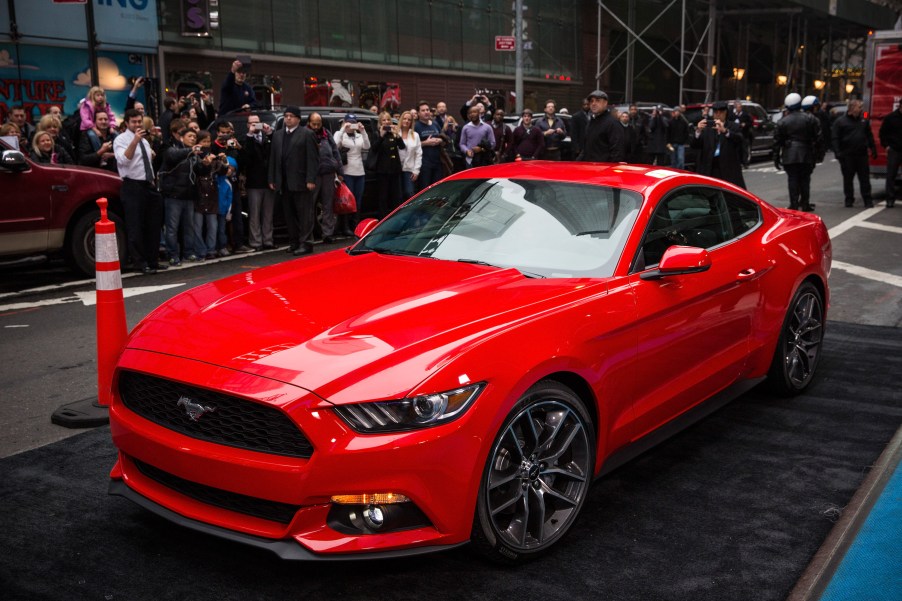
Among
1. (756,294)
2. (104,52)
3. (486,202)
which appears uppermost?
(104,52)

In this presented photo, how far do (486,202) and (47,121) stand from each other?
8665 mm

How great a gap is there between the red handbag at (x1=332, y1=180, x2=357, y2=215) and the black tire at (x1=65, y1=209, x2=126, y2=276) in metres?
3.50

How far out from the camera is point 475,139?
1789 centimetres

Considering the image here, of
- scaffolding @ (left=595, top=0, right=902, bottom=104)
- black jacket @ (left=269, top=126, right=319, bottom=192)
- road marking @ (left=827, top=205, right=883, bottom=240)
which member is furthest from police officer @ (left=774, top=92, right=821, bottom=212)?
scaffolding @ (left=595, top=0, right=902, bottom=104)

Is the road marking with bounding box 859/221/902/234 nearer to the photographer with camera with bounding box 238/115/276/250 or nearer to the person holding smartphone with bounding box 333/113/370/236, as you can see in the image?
the person holding smartphone with bounding box 333/113/370/236

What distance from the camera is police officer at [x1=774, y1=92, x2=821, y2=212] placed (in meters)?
16.1

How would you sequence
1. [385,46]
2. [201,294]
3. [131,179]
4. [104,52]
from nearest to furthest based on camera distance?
1. [201,294]
2. [131,179]
3. [104,52]
4. [385,46]

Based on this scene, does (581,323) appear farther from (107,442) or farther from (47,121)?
(47,121)

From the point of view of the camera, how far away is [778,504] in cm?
449

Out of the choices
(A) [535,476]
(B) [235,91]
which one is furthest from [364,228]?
(B) [235,91]

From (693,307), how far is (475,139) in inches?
529

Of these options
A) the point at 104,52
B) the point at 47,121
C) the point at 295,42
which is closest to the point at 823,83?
the point at 295,42

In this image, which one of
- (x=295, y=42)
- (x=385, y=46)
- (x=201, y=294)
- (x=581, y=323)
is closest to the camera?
(x=581, y=323)

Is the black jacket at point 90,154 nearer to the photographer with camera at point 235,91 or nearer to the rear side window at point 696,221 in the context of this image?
the photographer with camera at point 235,91
